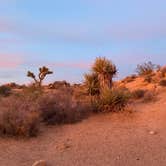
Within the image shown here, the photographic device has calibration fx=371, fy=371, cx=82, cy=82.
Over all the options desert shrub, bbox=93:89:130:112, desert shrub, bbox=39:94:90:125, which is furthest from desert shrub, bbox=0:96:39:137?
desert shrub, bbox=93:89:130:112

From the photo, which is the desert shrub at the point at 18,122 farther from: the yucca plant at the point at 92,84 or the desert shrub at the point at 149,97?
the desert shrub at the point at 149,97

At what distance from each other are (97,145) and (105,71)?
803cm

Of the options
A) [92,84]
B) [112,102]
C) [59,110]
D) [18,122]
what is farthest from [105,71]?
[18,122]

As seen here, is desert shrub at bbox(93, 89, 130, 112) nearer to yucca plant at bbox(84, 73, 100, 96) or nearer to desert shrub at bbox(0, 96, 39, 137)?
yucca plant at bbox(84, 73, 100, 96)

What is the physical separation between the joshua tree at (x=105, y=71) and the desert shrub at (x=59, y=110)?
3384 millimetres

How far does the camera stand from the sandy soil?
9.60m

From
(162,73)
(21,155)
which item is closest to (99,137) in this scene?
(21,155)

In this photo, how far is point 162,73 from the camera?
29.7 m

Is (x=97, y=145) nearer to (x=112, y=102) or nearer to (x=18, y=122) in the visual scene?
(x=18, y=122)

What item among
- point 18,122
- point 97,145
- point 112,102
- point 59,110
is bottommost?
point 97,145

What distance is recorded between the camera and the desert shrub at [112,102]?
16156 mm

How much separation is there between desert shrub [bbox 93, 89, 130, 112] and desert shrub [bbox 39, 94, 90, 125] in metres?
0.93

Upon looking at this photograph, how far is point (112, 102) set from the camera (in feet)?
53.3

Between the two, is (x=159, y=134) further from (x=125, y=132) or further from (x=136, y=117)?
(x=136, y=117)
